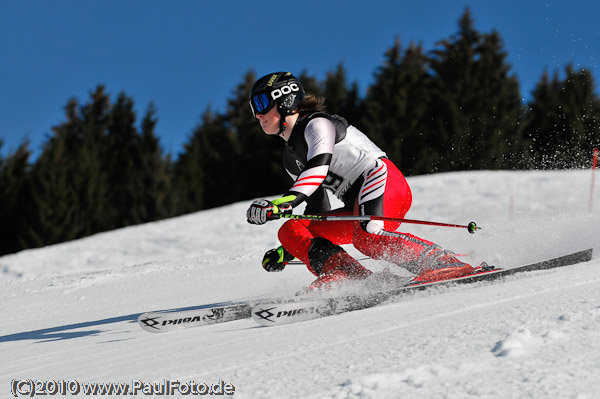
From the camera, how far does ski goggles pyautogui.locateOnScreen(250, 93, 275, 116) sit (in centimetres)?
390

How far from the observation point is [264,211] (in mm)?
3484

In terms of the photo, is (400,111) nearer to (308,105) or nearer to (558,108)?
(558,108)

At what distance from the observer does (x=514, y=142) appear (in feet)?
78.5

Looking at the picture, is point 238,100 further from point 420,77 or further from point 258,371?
point 258,371

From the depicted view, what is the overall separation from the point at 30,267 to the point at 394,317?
343 inches

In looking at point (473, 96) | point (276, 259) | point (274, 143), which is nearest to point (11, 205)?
point (274, 143)

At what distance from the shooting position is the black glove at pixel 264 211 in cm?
347

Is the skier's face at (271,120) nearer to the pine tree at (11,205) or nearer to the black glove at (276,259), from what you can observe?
the black glove at (276,259)

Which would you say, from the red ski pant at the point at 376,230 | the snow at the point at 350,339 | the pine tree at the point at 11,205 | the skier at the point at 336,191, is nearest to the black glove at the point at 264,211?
the skier at the point at 336,191

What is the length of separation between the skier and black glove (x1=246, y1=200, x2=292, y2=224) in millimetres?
13

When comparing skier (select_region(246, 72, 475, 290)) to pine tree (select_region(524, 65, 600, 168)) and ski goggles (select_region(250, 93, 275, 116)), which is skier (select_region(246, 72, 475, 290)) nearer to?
ski goggles (select_region(250, 93, 275, 116))

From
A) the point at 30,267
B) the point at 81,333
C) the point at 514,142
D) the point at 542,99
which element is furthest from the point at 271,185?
the point at 81,333

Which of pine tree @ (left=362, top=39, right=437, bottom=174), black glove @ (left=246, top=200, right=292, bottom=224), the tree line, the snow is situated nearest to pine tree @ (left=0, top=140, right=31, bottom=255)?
the tree line

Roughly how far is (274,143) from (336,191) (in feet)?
84.5
